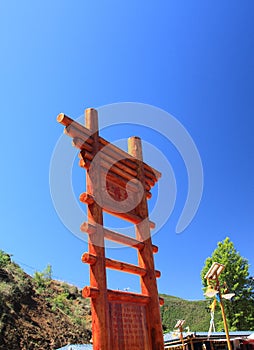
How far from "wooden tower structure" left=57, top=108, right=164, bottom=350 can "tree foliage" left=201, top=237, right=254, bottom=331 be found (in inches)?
688

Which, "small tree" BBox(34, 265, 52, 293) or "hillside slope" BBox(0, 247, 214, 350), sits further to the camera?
"small tree" BBox(34, 265, 52, 293)

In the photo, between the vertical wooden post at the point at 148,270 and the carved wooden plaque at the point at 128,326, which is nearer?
the carved wooden plaque at the point at 128,326

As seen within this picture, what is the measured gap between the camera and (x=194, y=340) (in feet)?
61.0

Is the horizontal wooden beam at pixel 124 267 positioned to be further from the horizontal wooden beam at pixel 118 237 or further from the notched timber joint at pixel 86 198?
the notched timber joint at pixel 86 198

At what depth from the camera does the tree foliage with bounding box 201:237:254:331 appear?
22625 mm

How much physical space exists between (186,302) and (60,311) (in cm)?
1894

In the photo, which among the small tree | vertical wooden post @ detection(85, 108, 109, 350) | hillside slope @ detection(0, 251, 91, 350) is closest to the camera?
vertical wooden post @ detection(85, 108, 109, 350)

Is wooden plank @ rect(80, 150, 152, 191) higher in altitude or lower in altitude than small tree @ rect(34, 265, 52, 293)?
lower

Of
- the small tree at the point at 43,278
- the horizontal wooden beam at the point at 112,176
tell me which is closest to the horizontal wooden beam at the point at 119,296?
the horizontal wooden beam at the point at 112,176

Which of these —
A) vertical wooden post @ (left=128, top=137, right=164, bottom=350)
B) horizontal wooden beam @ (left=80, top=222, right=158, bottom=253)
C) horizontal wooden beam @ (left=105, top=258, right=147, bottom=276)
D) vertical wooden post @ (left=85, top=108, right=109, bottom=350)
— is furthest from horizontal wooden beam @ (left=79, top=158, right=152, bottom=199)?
horizontal wooden beam @ (left=105, top=258, right=147, bottom=276)

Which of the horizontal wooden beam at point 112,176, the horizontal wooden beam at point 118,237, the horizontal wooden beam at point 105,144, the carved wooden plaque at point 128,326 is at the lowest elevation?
the carved wooden plaque at point 128,326

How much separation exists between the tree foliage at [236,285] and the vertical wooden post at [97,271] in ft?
61.7

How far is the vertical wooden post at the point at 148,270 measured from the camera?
A: 18.4 feet

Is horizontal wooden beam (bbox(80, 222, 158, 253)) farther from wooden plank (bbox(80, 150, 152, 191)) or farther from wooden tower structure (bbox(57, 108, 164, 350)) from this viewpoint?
wooden plank (bbox(80, 150, 152, 191))
